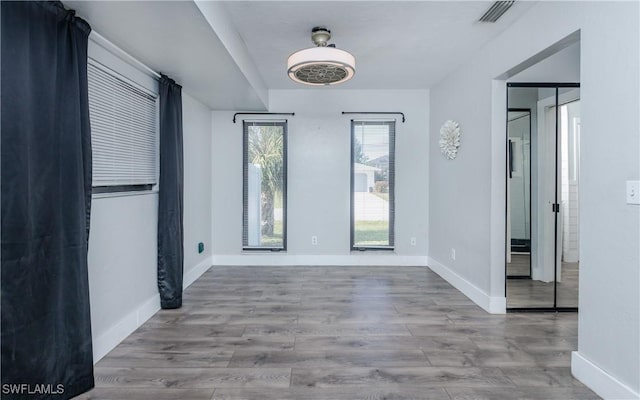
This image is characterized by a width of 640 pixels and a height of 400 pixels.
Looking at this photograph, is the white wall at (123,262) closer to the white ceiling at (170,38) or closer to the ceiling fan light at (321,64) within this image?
the white ceiling at (170,38)

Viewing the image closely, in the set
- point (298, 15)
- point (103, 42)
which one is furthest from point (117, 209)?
point (298, 15)

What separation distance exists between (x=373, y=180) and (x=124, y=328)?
11.6 feet

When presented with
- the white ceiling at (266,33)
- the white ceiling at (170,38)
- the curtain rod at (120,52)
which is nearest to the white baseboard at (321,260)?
the white ceiling at (266,33)

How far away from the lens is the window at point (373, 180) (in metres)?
4.94

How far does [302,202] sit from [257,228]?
78 centimetres

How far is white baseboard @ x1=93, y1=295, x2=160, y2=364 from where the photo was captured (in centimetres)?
231

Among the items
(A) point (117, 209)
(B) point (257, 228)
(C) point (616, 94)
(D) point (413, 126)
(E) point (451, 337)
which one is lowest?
(E) point (451, 337)

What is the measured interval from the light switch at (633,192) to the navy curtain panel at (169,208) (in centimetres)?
335

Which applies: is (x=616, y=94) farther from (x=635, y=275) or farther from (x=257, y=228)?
(x=257, y=228)

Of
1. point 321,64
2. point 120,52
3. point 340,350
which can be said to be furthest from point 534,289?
point 120,52

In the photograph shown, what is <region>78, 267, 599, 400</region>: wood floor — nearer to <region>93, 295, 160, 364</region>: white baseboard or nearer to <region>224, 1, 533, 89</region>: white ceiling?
<region>93, 295, 160, 364</region>: white baseboard

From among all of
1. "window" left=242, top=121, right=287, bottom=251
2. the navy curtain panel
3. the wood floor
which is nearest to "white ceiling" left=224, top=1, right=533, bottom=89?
the navy curtain panel

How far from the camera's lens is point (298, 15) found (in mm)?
2643

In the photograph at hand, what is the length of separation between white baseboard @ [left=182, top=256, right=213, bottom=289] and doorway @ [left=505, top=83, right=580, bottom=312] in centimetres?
343
